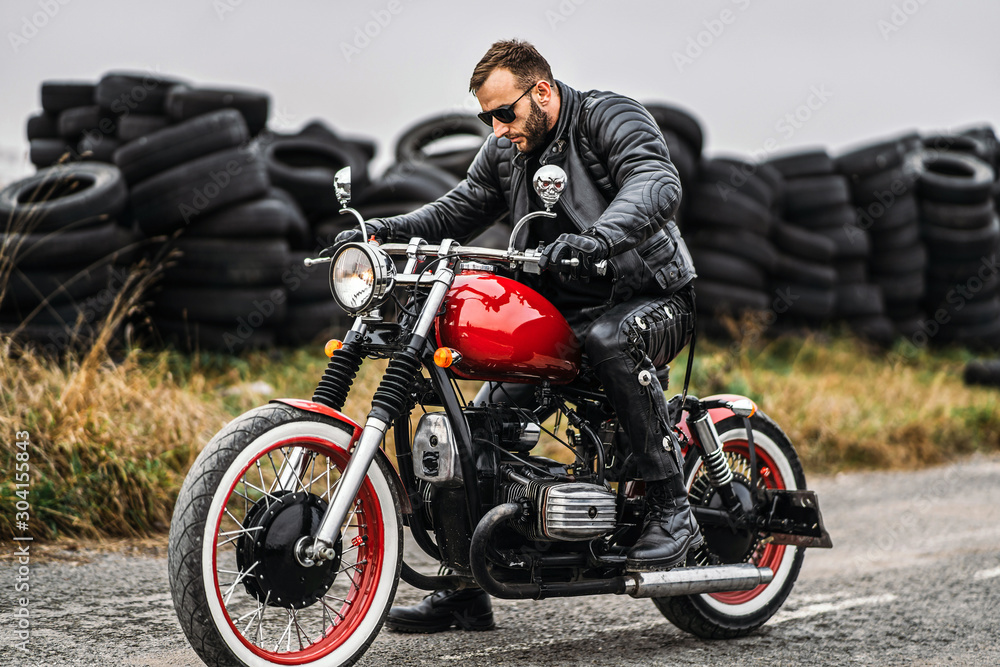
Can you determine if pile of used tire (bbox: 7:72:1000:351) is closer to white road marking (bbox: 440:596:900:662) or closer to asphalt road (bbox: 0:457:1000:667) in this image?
asphalt road (bbox: 0:457:1000:667)

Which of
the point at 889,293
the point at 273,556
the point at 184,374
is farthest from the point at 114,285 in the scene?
the point at 889,293

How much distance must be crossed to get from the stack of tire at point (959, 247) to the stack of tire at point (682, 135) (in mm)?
3458

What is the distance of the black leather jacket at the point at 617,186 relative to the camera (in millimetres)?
3096

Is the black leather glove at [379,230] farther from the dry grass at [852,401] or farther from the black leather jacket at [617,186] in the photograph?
the dry grass at [852,401]

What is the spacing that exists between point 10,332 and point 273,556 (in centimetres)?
406

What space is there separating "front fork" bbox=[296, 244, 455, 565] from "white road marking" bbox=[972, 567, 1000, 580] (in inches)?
121

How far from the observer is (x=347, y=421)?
9.44 feet

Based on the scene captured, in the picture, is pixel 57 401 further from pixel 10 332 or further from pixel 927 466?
pixel 927 466

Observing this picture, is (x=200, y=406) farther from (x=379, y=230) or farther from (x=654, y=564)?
(x=654, y=564)

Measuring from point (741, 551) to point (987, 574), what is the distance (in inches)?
62.9

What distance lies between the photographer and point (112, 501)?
15.0 ft

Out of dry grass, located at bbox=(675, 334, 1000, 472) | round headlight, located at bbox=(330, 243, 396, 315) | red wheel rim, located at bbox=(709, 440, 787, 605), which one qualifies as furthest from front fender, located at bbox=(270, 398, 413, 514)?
dry grass, located at bbox=(675, 334, 1000, 472)

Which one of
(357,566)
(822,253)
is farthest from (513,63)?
(822,253)

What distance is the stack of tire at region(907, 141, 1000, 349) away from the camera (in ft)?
37.4
